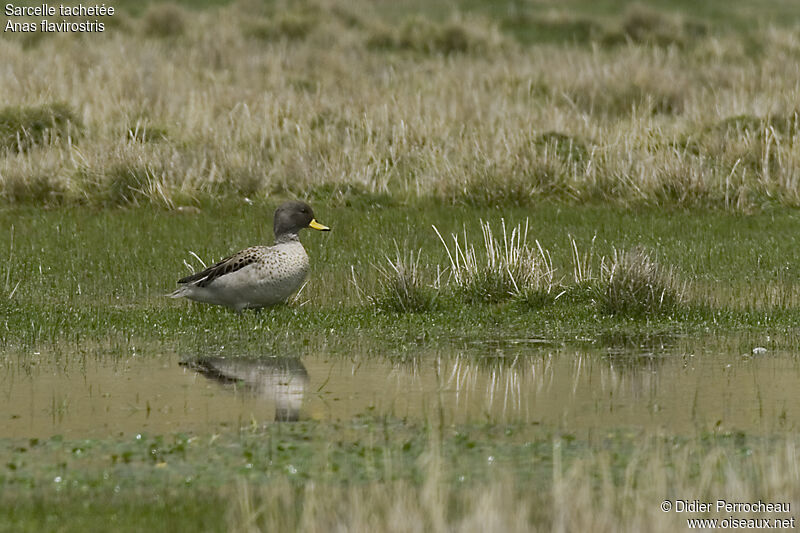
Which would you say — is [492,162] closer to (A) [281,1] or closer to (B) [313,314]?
(B) [313,314]

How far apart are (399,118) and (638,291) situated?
444 inches

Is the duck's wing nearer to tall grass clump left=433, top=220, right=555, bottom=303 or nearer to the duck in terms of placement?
the duck

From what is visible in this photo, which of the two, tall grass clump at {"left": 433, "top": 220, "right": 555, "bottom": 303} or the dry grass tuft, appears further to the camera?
the dry grass tuft

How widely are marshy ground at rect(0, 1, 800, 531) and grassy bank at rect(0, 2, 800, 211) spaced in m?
0.09

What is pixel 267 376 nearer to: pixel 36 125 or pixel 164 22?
pixel 36 125

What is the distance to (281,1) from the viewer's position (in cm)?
4409

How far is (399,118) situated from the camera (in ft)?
78.2

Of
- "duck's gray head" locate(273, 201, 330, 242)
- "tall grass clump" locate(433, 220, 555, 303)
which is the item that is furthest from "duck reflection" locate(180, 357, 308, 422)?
→ "tall grass clump" locate(433, 220, 555, 303)

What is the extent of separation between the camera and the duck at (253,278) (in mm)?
12516

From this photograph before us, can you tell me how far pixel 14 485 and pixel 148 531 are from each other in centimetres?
121

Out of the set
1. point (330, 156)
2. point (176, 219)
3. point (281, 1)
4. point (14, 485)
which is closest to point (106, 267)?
point (176, 219)

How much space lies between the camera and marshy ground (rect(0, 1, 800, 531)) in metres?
7.39

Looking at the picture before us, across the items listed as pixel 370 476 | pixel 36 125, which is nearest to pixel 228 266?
pixel 370 476

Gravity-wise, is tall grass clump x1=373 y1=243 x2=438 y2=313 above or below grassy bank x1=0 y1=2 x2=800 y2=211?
above
